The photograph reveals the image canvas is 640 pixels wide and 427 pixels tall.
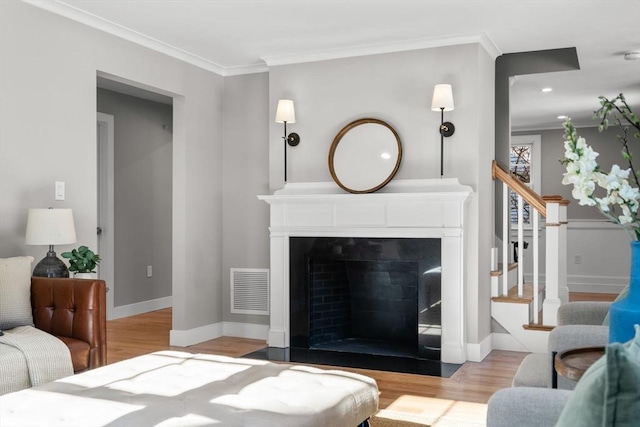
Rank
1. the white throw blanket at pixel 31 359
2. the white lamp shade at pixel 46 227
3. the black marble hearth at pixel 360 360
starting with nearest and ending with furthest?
the white throw blanket at pixel 31 359, the white lamp shade at pixel 46 227, the black marble hearth at pixel 360 360

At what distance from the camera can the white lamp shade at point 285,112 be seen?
4895 mm

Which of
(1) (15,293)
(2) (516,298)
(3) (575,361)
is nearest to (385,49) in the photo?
(2) (516,298)

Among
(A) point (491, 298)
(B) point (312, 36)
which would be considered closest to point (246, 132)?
(B) point (312, 36)

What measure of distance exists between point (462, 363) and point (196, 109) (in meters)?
3.00

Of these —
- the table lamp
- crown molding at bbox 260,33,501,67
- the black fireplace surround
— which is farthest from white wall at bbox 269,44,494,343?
the table lamp

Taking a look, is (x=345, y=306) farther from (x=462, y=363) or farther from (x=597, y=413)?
(x=597, y=413)

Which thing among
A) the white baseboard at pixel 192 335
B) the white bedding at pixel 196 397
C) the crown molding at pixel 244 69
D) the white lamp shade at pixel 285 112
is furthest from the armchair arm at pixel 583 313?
the crown molding at pixel 244 69

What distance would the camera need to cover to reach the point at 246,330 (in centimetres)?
545

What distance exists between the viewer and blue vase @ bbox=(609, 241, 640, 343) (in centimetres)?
174

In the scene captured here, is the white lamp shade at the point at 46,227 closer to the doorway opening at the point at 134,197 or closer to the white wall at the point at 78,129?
the white wall at the point at 78,129

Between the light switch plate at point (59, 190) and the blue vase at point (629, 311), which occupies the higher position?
the light switch plate at point (59, 190)

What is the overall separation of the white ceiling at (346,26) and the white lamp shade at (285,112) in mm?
423

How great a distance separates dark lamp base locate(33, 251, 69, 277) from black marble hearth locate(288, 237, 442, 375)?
76.2 inches

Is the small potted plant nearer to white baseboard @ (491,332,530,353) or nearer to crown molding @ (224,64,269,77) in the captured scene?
crown molding @ (224,64,269,77)
